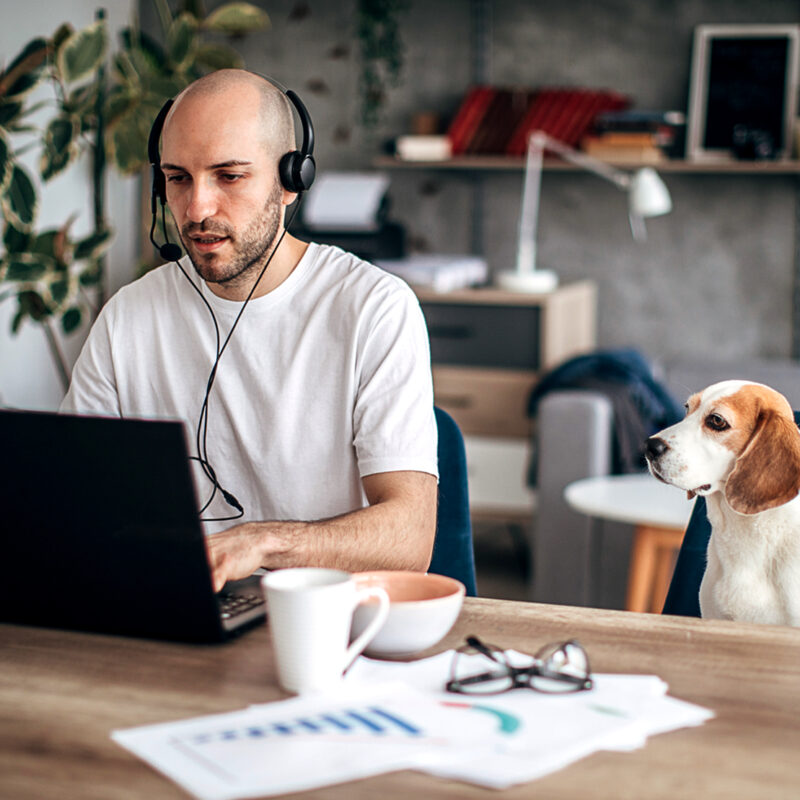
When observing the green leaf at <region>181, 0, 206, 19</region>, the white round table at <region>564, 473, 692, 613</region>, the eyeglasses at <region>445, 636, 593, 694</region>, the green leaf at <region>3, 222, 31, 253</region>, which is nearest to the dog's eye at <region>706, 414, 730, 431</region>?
the eyeglasses at <region>445, 636, 593, 694</region>

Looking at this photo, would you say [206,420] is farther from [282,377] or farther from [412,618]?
[412,618]

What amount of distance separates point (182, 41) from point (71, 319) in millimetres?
918

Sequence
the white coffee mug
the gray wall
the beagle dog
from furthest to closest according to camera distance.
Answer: the gray wall, the beagle dog, the white coffee mug

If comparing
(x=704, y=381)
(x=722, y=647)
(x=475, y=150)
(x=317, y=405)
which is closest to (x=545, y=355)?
(x=704, y=381)

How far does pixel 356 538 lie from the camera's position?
128 cm

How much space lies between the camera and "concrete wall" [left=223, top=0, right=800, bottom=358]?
379cm

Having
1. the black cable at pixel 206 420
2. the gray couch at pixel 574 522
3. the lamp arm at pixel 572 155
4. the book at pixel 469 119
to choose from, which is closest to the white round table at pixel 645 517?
the gray couch at pixel 574 522

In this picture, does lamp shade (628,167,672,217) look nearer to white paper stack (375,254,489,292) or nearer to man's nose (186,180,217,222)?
white paper stack (375,254,489,292)

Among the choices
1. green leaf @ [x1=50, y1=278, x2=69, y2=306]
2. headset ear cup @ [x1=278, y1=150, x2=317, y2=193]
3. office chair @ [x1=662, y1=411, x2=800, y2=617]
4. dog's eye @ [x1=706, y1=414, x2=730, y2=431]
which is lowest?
office chair @ [x1=662, y1=411, x2=800, y2=617]

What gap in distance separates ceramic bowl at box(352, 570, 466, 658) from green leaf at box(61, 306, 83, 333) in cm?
250

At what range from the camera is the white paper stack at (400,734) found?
2.42 ft

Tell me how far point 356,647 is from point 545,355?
2.66 m

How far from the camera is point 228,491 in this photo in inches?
A: 61.9

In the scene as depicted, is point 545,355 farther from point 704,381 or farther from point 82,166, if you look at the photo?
point 82,166
